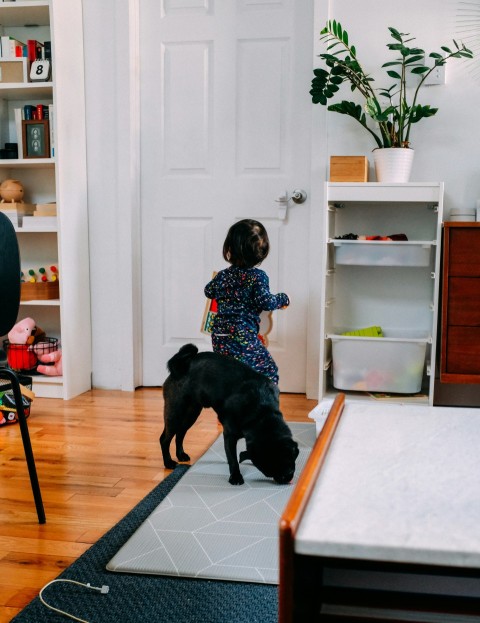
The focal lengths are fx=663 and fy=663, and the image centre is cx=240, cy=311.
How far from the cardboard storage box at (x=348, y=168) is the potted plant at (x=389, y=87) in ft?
0.33

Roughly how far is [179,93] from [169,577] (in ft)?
7.93

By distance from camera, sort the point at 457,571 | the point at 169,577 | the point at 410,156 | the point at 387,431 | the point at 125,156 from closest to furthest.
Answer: the point at 457,571 < the point at 387,431 < the point at 169,577 < the point at 410,156 < the point at 125,156

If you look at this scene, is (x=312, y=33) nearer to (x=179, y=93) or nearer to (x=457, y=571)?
(x=179, y=93)

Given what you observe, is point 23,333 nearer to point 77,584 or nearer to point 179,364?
point 179,364

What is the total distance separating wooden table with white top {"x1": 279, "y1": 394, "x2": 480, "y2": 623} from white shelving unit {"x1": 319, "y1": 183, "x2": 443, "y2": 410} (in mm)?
1921

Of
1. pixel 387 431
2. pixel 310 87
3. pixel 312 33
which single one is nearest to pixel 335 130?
pixel 310 87

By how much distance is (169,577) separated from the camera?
1.48 meters

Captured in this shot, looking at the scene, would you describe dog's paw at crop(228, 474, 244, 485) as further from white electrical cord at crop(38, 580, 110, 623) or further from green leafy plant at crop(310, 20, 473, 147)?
green leafy plant at crop(310, 20, 473, 147)

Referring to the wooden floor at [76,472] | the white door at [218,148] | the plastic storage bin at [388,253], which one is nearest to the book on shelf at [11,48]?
the white door at [218,148]

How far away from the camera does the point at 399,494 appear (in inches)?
23.4

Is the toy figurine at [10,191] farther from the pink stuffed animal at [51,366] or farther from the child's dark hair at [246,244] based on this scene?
the child's dark hair at [246,244]

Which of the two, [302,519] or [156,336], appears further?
[156,336]

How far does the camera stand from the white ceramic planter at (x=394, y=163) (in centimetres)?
273

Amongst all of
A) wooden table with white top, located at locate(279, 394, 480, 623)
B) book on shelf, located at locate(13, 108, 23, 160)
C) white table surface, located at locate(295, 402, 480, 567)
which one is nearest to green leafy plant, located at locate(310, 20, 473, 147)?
book on shelf, located at locate(13, 108, 23, 160)
